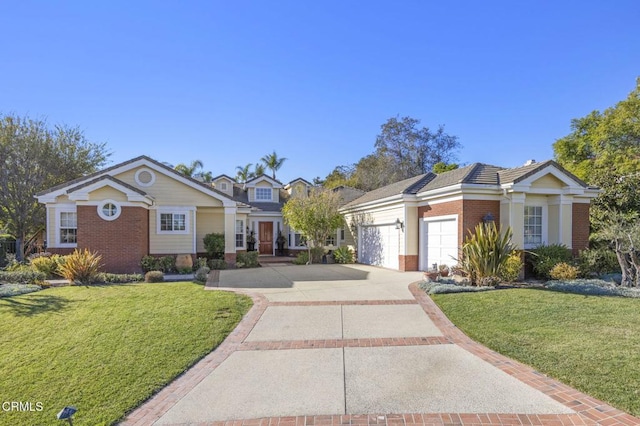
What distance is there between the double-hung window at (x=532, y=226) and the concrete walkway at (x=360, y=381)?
314 inches

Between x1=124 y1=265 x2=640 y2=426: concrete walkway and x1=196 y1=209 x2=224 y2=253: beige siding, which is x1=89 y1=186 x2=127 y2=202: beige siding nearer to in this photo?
x1=196 y1=209 x2=224 y2=253: beige siding

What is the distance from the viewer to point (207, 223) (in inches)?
757

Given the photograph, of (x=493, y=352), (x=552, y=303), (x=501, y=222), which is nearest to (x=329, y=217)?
(x=501, y=222)

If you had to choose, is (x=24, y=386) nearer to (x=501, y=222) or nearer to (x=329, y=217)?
(x=501, y=222)

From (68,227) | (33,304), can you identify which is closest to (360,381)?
(33,304)

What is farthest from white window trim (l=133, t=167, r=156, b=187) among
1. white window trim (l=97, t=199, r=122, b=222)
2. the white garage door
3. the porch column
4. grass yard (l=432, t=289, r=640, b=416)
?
grass yard (l=432, t=289, r=640, b=416)

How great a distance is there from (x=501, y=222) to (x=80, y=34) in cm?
1621

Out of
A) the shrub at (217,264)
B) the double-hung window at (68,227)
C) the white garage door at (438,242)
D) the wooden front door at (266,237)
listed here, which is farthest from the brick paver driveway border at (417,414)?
the wooden front door at (266,237)

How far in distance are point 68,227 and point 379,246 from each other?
1485 centimetres

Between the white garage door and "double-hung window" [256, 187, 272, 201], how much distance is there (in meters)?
13.7

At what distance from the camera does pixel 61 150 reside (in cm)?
2252

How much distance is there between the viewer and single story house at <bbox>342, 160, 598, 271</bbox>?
13578 mm

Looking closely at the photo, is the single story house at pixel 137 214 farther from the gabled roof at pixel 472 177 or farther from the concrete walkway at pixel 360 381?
the gabled roof at pixel 472 177

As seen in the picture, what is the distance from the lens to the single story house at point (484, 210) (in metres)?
13.6
